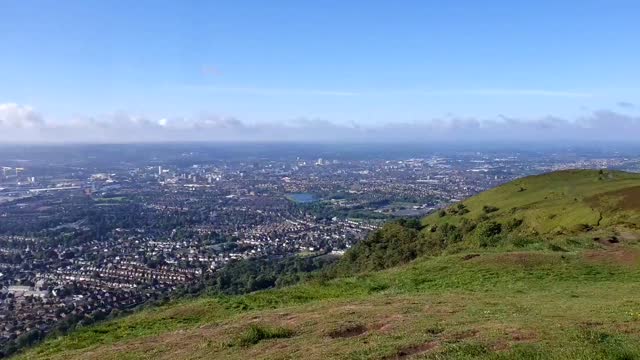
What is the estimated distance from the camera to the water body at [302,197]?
129m

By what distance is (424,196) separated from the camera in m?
126

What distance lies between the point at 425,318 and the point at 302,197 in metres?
121

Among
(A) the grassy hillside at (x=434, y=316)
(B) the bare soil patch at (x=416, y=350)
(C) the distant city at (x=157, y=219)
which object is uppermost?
(B) the bare soil patch at (x=416, y=350)

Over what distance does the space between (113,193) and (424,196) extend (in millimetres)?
68310

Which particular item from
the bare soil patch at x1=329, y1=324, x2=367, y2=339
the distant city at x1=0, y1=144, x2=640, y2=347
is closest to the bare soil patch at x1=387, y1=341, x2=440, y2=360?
the bare soil patch at x1=329, y1=324, x2=367, y2=339

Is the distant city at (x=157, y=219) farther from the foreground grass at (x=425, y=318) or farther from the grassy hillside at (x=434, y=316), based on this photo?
the grassy hillside at (x=434, y=316)

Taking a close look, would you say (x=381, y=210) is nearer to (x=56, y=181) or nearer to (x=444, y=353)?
(x=56, y=181)

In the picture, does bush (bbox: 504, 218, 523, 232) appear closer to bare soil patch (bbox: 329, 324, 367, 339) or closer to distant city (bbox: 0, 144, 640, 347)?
distant city (bbox: 0, 144, 640, 347)

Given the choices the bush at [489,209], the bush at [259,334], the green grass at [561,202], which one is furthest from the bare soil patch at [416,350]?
the bush at [489,209]

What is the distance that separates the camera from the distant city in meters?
54.5

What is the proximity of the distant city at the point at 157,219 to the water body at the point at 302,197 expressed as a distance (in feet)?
0.82

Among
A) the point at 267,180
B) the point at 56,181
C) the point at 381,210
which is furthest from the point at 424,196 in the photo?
the point at 56,181

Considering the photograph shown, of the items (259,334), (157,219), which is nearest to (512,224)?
(259,334)

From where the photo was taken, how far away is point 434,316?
14.8m
